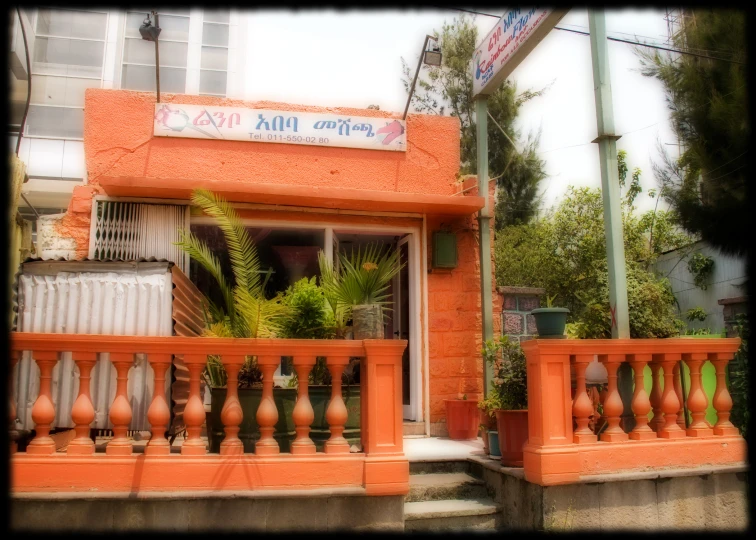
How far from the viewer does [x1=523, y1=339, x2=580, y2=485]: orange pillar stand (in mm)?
3910

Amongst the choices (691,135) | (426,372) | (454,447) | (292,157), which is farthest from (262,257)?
(691,135)

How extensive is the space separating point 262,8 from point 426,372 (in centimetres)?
414

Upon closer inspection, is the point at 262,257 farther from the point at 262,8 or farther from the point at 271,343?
the point at 262,8

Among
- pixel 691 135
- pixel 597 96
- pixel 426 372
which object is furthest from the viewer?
pixel 691 135

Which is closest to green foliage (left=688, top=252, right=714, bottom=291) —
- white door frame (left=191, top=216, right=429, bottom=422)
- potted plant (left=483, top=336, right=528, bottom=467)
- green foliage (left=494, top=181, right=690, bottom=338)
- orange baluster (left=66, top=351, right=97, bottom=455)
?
green foliage (left=494, top=181, right=690, bottom=338)

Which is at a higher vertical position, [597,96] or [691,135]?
[691,135]

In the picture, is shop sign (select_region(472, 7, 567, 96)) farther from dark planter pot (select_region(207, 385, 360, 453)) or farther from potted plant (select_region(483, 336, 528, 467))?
dark planter pot (select_region(207, 385, 360, 453))

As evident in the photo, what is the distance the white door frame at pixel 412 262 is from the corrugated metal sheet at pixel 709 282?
783cm

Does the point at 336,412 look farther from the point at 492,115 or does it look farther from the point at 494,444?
the point at 492,115

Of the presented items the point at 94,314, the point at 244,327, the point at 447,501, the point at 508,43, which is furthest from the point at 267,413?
the point at 508,43

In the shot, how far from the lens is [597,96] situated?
4891mm

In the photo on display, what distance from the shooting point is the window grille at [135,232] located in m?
6.13

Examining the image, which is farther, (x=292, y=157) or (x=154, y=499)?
(x=292, y=157)

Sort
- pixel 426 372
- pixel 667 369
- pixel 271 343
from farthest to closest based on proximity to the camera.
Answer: pixel 426 372 → pixel 667 369 → pixel 271 343
